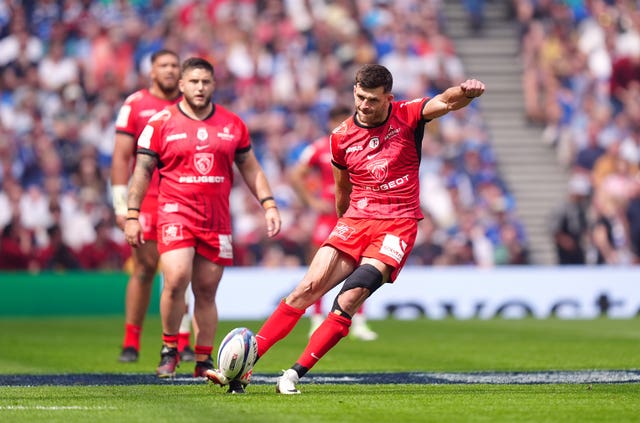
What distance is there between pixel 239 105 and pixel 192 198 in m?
13.5

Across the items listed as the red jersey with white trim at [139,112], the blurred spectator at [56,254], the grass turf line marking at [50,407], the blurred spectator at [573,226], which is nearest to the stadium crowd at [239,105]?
the blurred spectator at [56,254]

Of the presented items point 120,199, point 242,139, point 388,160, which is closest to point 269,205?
point 242,139

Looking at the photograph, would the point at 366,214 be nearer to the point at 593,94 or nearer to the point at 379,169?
the point at 379,169

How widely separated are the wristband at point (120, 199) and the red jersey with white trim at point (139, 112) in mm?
198

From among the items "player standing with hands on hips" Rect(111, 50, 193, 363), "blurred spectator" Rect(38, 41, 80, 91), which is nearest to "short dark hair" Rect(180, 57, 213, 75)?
"player standing with hands on hips" Rect(111, 50, 193, 363)

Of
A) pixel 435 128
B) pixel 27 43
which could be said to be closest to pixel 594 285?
pixel 435 128

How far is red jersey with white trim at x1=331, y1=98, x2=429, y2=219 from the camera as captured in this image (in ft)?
29.0

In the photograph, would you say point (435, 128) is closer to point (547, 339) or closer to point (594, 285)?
point (594, 285)

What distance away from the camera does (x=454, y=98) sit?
8.47 metres

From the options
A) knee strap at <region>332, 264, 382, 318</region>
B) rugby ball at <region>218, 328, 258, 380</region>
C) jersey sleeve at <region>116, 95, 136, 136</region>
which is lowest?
rugby ball at <region>218, 328, 258, 380</region>

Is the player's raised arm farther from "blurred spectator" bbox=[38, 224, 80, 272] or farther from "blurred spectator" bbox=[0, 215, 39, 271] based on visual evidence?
"blurred spectator" bbox=[0, 215, 39, 271]

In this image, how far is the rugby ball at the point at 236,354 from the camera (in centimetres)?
829

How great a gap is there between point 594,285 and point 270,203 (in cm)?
1201

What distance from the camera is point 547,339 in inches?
597
